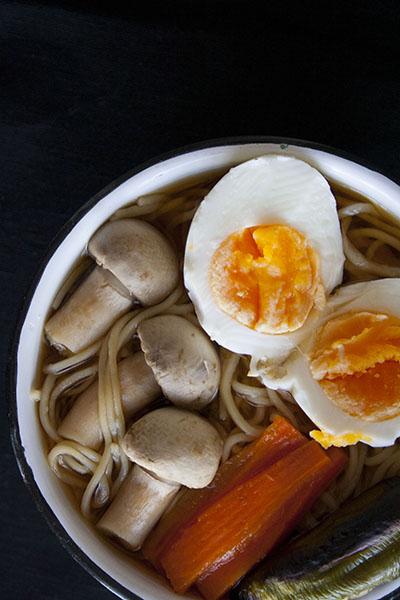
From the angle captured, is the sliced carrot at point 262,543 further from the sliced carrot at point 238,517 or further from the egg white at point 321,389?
the egg white at point 321,389

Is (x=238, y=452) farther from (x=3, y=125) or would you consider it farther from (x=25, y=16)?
(x=25, y=16)

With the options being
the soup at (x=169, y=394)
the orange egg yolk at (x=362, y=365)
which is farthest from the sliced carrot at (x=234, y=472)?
the orange egg yolk at (x=362, y=365)

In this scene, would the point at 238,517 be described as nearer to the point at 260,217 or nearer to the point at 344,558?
the point at 344,558

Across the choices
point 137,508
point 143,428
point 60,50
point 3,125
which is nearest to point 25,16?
point 60,50

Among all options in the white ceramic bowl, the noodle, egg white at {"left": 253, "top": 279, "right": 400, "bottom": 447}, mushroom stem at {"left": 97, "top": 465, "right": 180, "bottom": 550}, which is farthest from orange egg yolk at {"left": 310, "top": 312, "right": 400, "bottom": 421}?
mushroom stem at {"left": 97, "top": 465, "right": 180, "bottom": 550}

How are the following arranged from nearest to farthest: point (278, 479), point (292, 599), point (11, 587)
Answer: point (292, 599) < point (278, 479) < point (11, 587)
